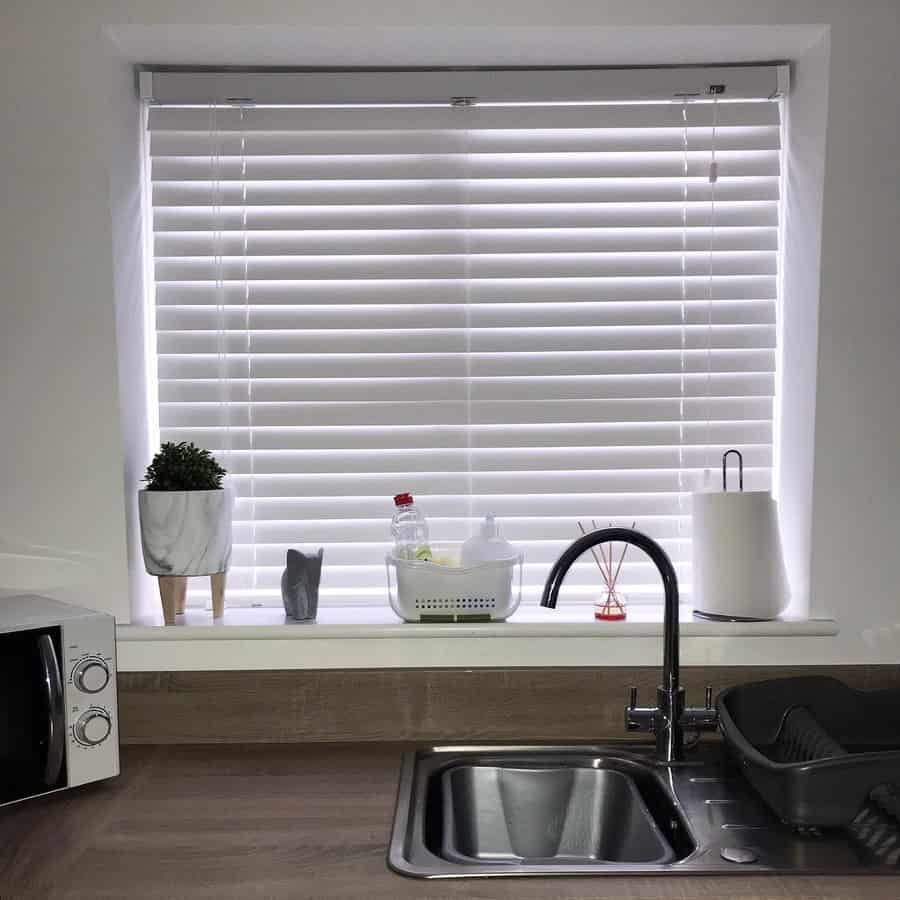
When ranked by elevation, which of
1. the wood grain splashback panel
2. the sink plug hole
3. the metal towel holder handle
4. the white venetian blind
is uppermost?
the white venetian blind

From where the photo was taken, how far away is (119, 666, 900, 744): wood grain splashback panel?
1.69 metres

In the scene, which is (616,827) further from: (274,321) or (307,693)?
(274,321)

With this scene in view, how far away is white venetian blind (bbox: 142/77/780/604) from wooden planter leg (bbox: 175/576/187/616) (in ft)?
0.48

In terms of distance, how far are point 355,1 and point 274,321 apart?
593mm

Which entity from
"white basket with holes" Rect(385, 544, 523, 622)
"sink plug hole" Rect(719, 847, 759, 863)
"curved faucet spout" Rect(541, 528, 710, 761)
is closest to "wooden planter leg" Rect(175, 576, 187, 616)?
"white basket with holes" Rect(385, 544, 523, 622)

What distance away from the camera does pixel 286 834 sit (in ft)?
4.33

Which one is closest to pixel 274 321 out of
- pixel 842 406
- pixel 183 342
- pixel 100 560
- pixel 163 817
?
pixel 183 342

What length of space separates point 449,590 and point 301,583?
269 millimetres

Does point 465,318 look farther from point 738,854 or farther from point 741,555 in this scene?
point 738,854

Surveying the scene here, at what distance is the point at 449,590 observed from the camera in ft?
5.60

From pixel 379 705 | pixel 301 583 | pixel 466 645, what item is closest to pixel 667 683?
pixel 466 645

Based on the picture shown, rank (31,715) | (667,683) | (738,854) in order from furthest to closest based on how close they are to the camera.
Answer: (667,683), (31,715), (738,854)

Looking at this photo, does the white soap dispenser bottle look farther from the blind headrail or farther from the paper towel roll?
the blind headrail

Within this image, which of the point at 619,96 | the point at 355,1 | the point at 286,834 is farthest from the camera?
the point at 619,96
